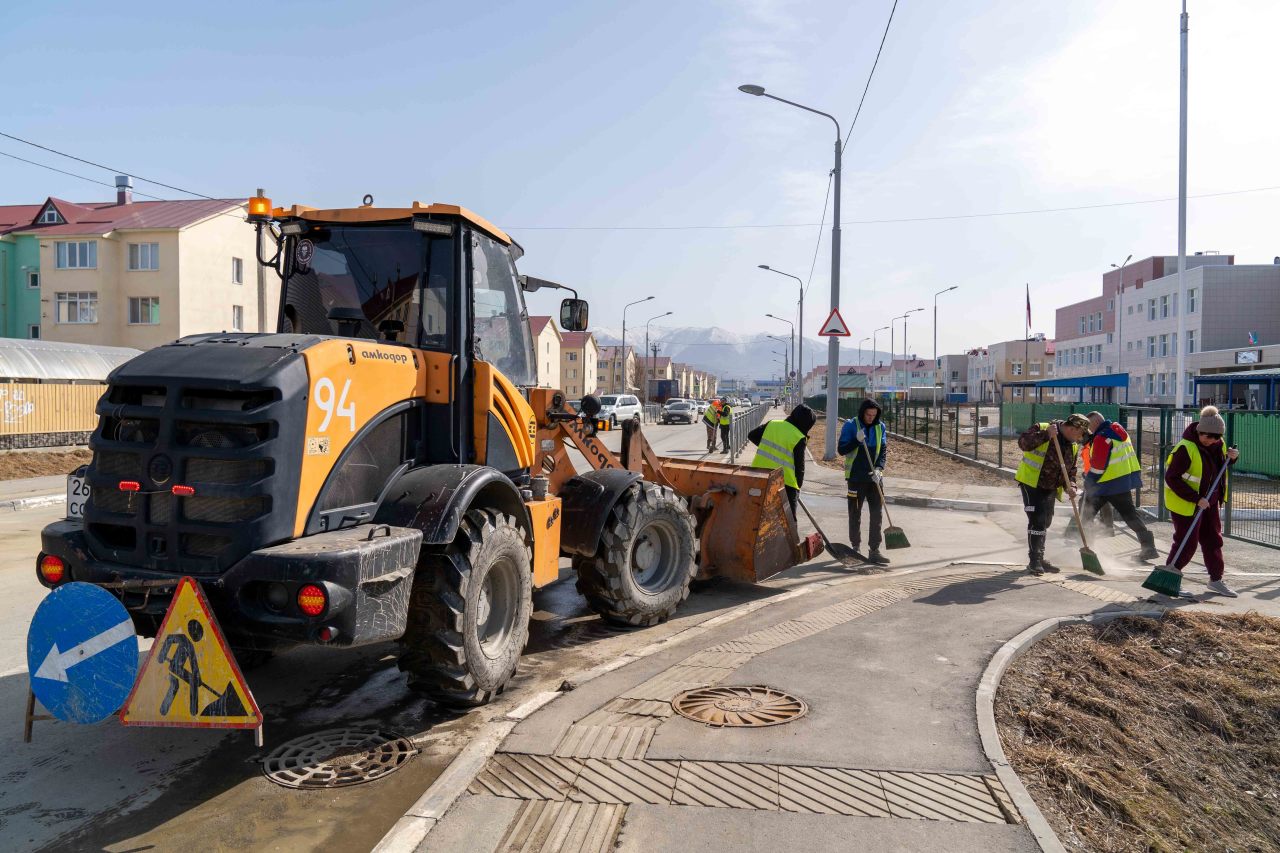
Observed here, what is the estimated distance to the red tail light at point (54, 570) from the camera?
433 centimetres

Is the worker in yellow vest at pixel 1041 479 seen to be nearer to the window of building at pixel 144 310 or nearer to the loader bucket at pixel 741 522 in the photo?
the loader bucket at pixel 741 522

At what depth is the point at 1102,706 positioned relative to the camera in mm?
5418

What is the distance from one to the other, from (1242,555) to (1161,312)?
5755 centimetres

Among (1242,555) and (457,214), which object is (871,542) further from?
(457,214)

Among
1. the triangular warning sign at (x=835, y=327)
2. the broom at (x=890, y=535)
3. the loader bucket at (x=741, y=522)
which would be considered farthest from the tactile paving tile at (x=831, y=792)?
the triangular warning sign at (x=835, y=327)

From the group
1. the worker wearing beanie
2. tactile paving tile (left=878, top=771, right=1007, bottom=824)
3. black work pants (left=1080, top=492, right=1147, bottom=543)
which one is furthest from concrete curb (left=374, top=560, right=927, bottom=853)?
black work pants (left=1080, top=492, right=1147, bottom=543)

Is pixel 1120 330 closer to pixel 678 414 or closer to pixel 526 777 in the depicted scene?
pixel 678 414

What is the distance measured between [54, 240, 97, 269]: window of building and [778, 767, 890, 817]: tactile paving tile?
152 ft

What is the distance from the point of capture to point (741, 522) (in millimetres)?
8055

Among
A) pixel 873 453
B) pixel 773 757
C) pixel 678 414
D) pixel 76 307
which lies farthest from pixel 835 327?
pixel 76 307

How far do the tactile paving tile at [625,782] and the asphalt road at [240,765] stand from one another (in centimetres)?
76

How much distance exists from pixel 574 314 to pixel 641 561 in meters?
2.10

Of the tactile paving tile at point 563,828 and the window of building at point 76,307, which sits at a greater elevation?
the window of building at point 76,307

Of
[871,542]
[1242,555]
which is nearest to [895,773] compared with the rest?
[871,542]
